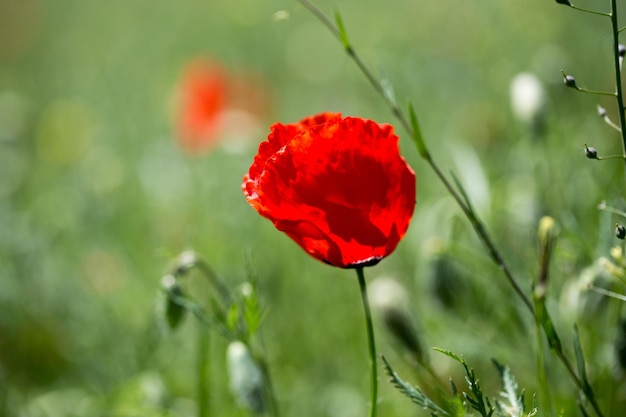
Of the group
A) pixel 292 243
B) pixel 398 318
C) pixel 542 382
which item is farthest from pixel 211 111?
pixel 542 382

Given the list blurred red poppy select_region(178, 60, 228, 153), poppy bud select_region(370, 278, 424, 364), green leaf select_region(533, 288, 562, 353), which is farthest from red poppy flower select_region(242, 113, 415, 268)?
blurred red poppy select_region(178, 60, 228, 153)

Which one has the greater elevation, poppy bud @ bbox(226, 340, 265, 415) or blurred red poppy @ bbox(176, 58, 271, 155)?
poppy bud @ bbox(226, 340, 265, 415)

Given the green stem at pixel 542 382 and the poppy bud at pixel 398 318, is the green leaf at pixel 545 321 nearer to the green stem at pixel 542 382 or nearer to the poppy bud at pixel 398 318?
the green stem at pixel 542 382

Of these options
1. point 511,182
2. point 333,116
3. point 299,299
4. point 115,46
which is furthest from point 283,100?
point 333,116

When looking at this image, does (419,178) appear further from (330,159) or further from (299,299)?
(330,159)

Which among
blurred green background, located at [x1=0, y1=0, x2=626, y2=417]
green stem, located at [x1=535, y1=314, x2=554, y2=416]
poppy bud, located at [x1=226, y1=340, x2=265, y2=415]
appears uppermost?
green stem, located at [x1=535, y1=314, x2=554, y2=416]

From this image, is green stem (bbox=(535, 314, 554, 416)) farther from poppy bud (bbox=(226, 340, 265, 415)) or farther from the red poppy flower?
poppy bud (bbox=(226, 340, 265, 415))

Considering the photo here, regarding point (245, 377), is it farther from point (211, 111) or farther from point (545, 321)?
point (211, 111)
